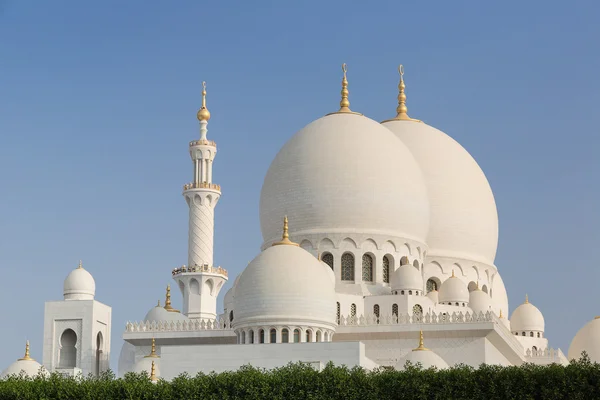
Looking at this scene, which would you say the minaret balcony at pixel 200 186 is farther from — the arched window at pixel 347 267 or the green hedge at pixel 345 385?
the green hedge at pixel 345 385

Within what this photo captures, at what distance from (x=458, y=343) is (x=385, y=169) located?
9144 mm

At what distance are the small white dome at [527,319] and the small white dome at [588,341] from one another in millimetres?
2215

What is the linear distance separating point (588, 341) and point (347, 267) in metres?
12.1

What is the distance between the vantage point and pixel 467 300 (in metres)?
58.1

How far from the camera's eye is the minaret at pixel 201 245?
63.2 metres

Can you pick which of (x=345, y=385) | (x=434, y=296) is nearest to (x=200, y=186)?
(x=434, y=296)

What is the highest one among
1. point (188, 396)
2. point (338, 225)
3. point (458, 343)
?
point (338, 225)

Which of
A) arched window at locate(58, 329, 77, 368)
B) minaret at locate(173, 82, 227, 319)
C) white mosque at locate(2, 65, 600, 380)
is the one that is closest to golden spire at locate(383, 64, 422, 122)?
white mosque at locate(2, 65, 600, 380)

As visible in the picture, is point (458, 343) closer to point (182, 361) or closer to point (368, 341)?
point (368, 341)

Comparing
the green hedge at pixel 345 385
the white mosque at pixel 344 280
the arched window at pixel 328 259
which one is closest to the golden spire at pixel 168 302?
the white mosque at pixel 344 280

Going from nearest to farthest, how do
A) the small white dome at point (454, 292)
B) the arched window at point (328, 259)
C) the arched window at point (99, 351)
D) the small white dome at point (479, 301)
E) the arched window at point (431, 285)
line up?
the arched window at point (328, 259)
the small white dome at point (454, 292)
the arched window at point (99, 351)
the small white dome at point (479, 301)
the arched window at point (431, 285)

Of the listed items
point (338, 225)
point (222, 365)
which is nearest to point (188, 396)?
point (222, 365)

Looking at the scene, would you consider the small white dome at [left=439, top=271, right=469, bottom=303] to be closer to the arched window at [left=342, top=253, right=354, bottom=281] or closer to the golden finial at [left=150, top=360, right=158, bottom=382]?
the arched window at [left=342, top=253, right=354, bottom=281]

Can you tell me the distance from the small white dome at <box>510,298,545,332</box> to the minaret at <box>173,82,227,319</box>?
45.5ft
